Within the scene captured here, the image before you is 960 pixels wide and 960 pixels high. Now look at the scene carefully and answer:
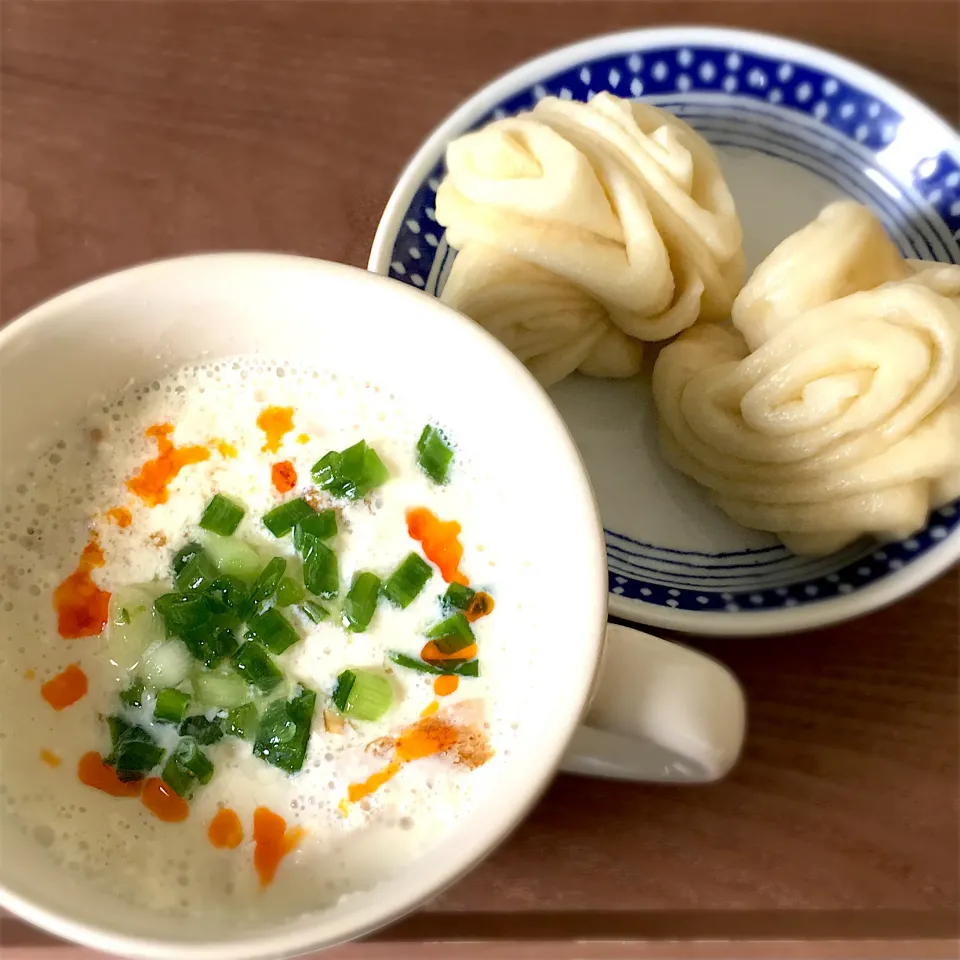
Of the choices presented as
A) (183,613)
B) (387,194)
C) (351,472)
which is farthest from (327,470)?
(387,194)

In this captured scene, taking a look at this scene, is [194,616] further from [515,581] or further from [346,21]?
[346,21]

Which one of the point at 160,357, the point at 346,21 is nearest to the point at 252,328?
A: the point at 160,357

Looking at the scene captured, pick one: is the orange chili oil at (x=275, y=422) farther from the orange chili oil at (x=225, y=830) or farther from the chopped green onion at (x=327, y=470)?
the orange chili oil at (x=225, y=830)

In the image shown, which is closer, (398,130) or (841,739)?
(841,739)

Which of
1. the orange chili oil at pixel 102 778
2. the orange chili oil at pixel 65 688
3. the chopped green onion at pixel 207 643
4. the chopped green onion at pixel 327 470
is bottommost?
the orange chili oil at pixel 102 778

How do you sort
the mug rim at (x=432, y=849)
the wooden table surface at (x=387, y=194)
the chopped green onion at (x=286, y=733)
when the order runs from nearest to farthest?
1. the mug rim at (x=432, y=849)
2. the chopped green onion at (x=286, y=733)
3. the wooden table surface at (x=387, y=194)

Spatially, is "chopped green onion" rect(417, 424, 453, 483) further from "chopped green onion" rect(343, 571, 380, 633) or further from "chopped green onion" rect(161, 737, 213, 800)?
"chopped green onion" rect(161, 737, 213, 800)

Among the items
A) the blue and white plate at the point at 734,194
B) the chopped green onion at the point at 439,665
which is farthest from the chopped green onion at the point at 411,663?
the blue and white plate at the point at 734,194
